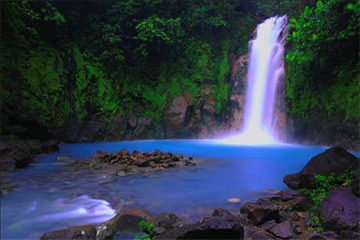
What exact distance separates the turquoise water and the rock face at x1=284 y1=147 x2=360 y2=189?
758 mm

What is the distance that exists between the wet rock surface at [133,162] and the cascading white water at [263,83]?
8.22 metres

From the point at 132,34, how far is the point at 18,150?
40.8ft

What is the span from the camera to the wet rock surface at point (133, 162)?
28.2ft

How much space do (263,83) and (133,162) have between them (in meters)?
11.5

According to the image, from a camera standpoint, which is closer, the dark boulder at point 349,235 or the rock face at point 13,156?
the dark boulder at point 349,235

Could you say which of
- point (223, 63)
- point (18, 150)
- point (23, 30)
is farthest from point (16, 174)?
point (223, 63)

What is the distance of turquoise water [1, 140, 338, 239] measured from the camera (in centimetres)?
449

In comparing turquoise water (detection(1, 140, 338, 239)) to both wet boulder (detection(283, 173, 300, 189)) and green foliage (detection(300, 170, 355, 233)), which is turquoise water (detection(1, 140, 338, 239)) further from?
green foliage (detection(300, 170, 355, 233))

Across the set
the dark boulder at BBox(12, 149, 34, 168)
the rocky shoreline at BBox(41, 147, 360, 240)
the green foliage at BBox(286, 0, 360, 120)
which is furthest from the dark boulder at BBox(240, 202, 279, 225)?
the dark boulder at BBox(12, 149, 34, 168)

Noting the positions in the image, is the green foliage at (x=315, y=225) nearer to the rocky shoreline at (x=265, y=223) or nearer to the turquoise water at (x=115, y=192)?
the rocky shoreline at (x=265, y=223)

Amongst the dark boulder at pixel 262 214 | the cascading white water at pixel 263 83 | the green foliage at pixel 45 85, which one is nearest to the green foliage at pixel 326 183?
the dark boulder at pixel 262 214

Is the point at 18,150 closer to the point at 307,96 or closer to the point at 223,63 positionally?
the point at 307,96

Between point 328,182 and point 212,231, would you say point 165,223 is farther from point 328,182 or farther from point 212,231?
point 328,182

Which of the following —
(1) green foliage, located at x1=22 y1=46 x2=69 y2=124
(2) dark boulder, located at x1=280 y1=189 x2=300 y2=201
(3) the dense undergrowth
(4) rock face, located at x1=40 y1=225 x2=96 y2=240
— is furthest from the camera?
(1) green foliage, located at x1=22 y1=46 x2=69 y2=124
